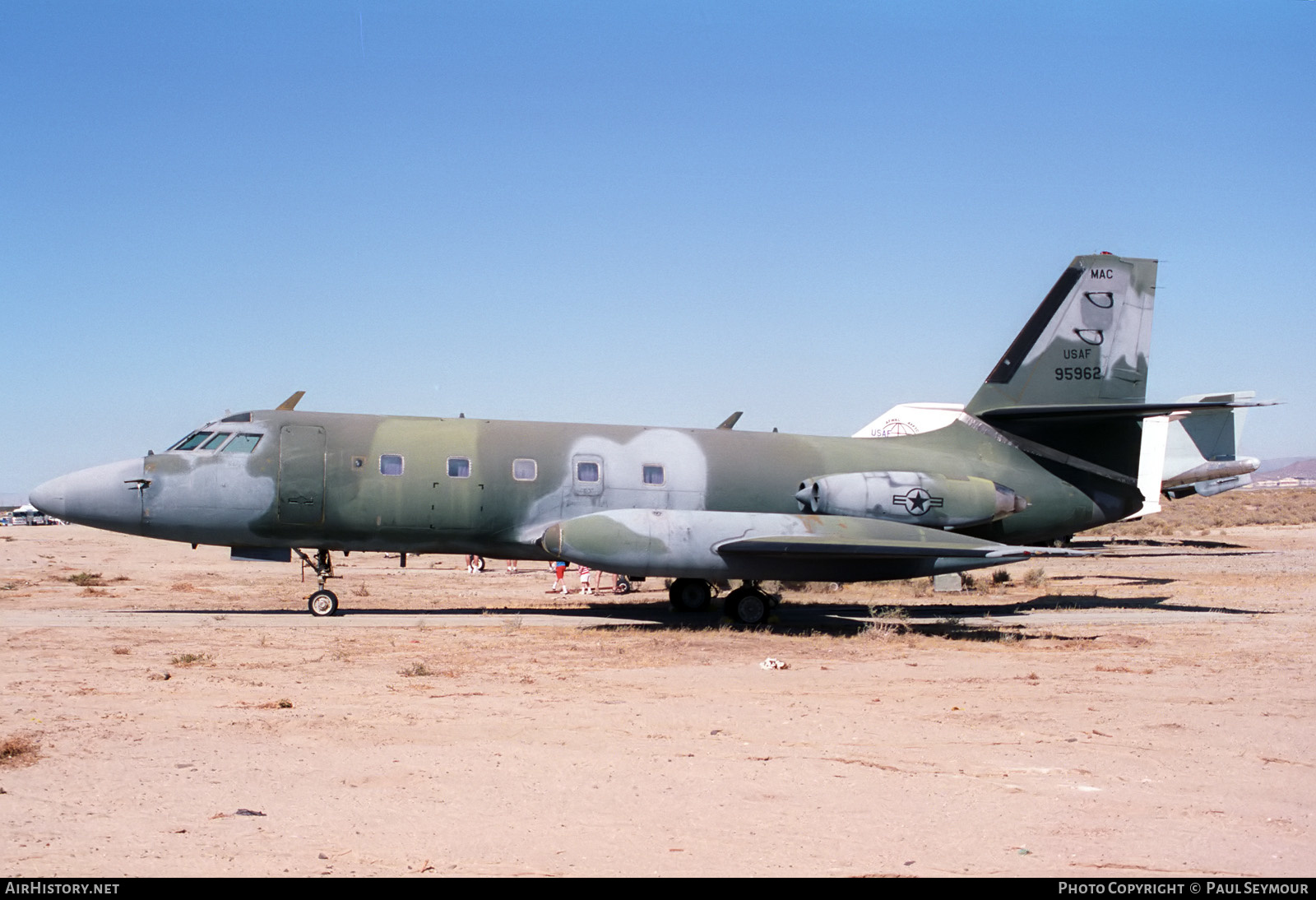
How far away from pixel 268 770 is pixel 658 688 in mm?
5392

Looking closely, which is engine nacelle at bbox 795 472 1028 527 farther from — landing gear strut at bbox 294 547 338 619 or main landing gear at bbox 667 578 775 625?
landing gear strut at bbox 294 547 338 619

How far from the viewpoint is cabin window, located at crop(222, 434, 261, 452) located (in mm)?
20125

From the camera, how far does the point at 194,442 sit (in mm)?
20281

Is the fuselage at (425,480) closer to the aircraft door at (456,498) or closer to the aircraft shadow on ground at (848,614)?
the aircraft door at (456,498)

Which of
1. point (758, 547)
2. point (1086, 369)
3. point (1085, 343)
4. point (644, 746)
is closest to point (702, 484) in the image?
point (758, 547)

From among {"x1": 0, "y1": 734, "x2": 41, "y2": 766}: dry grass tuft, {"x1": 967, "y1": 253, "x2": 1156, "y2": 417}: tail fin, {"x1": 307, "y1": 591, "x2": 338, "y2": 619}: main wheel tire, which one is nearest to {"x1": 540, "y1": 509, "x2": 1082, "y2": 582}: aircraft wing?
{"x1": 307, "y1": 591, "x2": 338, "y2": 619}: main wheel tire

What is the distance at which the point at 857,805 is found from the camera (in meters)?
8.18

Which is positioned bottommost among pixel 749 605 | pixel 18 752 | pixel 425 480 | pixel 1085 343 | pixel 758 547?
pixel 18 752

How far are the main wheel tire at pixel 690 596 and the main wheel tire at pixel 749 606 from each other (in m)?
1.68

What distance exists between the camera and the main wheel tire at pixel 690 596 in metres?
22.8

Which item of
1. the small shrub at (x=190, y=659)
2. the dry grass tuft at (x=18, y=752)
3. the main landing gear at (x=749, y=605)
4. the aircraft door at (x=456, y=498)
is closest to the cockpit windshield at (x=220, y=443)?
the aircraft door at (x=456, y=498)

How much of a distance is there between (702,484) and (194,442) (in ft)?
31.1

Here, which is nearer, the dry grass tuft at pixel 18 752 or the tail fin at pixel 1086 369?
the dry grass tuft at pixel 18 752

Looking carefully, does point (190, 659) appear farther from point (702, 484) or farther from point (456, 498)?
point (702, 484)
